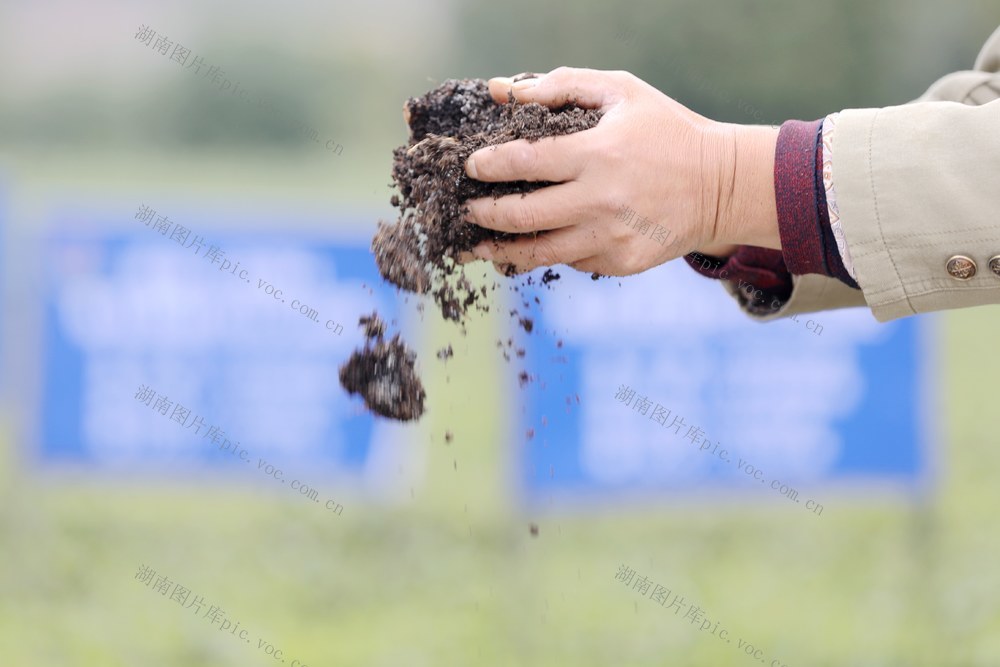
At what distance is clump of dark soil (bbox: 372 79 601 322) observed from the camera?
1.78 metres

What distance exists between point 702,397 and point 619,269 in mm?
2657

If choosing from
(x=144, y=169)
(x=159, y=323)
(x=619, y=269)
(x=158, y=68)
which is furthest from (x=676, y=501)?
(x=158, y=68)

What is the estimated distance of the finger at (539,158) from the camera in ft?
5.45

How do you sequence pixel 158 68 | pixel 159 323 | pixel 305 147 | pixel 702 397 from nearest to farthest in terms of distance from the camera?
pixel 702 397, pixel 159 323, pixel 305 147, pixel 158 68

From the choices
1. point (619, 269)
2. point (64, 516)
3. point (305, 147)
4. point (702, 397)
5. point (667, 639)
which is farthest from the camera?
point (305, 147)

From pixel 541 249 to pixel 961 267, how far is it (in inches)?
27.5

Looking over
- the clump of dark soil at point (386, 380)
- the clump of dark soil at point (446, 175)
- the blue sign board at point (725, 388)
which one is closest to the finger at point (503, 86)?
the clump of dark soil at point (446, 175)

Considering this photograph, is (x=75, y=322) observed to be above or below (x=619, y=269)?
below

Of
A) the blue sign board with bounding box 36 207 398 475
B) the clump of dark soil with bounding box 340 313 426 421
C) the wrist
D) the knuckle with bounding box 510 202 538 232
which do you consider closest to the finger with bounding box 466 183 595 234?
the knuckle with bounding box 510 202 538 232

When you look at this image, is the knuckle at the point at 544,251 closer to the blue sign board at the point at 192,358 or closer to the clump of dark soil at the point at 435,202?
the clump of dark soil at the point at 435,202

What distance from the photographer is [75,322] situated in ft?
15.6

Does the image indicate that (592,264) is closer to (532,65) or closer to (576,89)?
(576,89)

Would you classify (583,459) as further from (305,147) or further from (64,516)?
(305,147)

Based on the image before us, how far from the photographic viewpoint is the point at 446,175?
182 centimetres
